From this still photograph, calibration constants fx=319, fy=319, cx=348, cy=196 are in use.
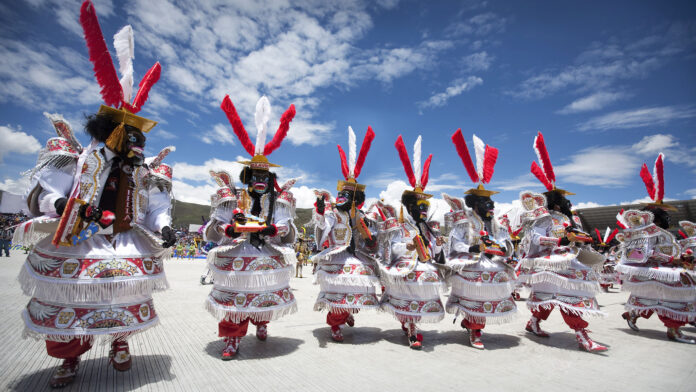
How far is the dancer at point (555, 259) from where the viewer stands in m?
4.57

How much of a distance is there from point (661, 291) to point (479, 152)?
3815 mm

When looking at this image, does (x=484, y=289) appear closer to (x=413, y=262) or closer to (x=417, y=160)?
(x=413, y=262)

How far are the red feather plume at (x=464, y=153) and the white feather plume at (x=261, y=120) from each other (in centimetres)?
299

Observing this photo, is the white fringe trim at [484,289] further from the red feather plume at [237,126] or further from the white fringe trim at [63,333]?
the white fringe trim at [63,333]

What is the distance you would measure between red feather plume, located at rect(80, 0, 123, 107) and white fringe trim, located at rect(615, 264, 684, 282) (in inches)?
309

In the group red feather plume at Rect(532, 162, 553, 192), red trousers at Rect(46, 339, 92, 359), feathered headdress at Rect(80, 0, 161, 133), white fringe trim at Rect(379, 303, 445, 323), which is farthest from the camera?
red feather plume at Rect(532, 162, 553, 192)

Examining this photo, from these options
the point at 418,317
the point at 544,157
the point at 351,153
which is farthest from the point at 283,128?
the point at 544,157

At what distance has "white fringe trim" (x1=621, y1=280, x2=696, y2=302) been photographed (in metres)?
5.17

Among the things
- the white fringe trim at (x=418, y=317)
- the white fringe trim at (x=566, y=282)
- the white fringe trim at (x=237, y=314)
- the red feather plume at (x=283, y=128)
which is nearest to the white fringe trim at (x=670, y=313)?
the white fringe trim at (x=566, y=282)

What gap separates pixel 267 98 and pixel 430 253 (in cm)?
327

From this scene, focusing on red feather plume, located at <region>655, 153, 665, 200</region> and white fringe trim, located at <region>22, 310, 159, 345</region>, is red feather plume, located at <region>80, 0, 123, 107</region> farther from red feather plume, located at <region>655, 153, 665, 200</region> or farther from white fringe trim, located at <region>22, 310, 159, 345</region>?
red feather plume, located at <region>655, 153, 665, 200</region>

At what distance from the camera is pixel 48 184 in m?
2.67

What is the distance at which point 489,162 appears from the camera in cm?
529

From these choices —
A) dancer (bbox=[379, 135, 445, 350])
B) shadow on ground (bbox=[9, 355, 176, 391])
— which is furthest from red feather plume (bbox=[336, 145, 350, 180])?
shadow on ground (bbox=[9, 355, 176, 391])
